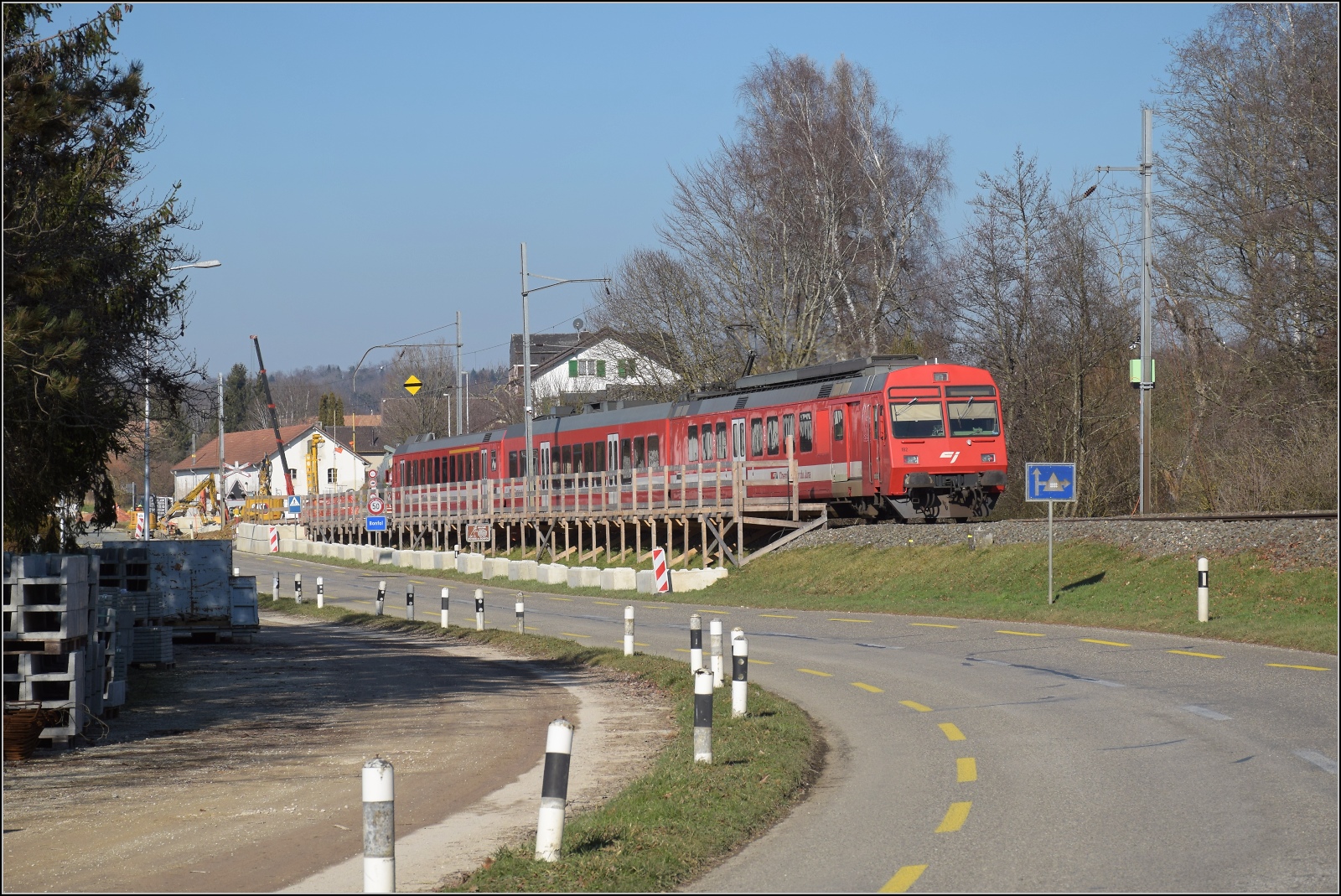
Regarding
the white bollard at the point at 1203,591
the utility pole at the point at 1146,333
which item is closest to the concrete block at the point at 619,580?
the utility pole at the point at 1146,333

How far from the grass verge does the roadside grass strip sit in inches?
343

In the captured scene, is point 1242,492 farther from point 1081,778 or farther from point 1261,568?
point 1081,778

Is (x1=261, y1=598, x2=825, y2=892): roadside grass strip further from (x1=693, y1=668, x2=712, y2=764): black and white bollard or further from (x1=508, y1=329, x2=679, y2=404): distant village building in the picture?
(x1=508, y1=329, x2=679, y2=404): distant village building

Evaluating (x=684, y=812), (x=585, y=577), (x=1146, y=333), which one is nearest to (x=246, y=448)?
(x=585, y=577)

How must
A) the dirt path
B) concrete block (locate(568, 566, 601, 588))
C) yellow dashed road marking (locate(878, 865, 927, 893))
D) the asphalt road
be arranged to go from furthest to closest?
1. concrete block (locate(568, 566, 601, 588))
2. the dirt path
3. the asphalt road
4. yellow dashed road marking (locate(878, 865, 927, 893))

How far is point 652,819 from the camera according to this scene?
29.5 feet

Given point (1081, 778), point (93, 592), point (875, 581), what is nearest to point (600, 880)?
point (1081, 778)

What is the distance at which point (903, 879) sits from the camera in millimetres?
7289

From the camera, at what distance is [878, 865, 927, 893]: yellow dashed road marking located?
7.09m

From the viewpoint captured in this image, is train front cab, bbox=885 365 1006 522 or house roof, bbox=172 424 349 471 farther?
house roof, bbox=172 424 349 471

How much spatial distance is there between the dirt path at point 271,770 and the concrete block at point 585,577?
55.5 ft

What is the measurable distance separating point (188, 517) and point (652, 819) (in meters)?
90.4

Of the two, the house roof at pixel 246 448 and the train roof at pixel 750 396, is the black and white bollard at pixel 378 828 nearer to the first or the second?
the train roof at pixel 750 396

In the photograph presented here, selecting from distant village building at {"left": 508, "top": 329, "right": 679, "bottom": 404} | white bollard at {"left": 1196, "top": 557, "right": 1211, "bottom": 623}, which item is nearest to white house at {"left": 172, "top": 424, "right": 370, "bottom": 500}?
distant village building at {"left": 508, "top": 329, "right": 679, "bottom": 404}
